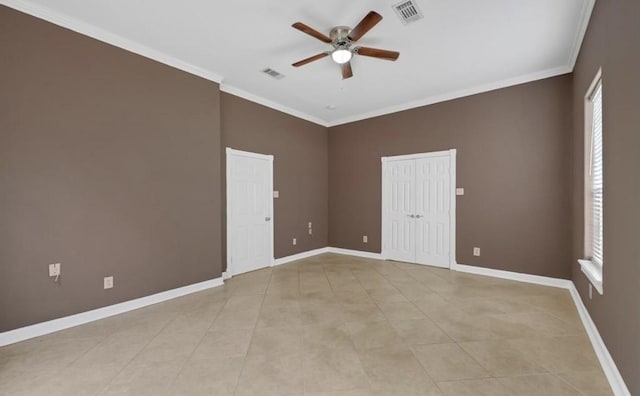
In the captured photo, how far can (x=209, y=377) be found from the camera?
6.71 ft

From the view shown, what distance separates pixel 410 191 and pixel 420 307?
2.59 meters

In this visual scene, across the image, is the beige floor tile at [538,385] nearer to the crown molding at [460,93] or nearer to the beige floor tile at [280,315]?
the beige floor tile at [280,315]

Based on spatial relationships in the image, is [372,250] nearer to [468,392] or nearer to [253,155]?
[253,155]

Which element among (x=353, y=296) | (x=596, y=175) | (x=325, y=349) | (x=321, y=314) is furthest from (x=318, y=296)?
(x=596, y=175)

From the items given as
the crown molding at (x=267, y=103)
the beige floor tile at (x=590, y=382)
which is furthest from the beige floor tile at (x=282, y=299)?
the crown molding at (x=267, y=103)

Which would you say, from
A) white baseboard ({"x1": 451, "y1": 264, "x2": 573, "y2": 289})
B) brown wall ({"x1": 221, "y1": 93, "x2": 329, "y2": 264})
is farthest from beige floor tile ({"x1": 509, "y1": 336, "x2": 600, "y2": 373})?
brown wall ({"x1": 221, "y1": 93, "x2": 329, "y2": 264})

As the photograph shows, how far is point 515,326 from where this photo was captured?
2816mm

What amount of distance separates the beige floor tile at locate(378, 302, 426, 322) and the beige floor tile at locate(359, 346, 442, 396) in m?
0.64

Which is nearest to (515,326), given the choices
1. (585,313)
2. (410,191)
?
(585,313)

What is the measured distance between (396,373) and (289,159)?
4.34 metres

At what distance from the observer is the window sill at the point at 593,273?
2346 mm

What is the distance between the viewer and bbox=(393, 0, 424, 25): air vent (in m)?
2.62

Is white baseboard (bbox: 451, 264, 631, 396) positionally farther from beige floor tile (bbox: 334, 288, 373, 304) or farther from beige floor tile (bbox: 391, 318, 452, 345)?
beige floor tile (bbox: 334, 288, 373, 304)

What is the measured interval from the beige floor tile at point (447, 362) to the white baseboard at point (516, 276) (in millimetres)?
2558
